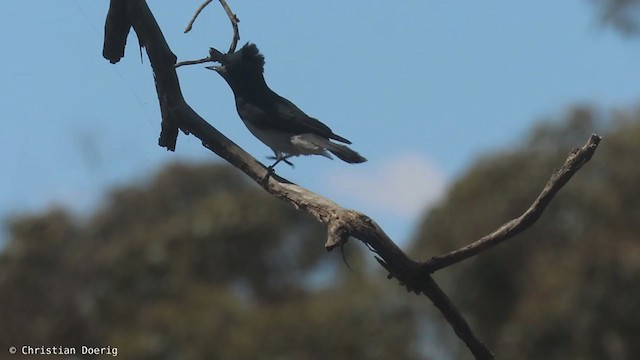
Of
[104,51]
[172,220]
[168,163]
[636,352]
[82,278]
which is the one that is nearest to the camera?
[104,51]

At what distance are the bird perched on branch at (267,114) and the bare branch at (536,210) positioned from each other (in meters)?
1.82

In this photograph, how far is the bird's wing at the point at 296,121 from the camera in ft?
19.1

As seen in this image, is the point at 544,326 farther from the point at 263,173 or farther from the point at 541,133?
the point at 263,173

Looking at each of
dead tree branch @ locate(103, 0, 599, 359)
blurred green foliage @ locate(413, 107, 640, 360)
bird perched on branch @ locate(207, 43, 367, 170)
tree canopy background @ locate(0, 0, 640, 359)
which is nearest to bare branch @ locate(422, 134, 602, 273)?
dead tree branch @ locate(103, 0, 599, 359)

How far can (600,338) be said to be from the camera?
14828mm

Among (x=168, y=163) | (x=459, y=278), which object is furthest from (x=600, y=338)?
(x=168, y=163)

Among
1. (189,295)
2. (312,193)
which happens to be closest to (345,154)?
(312,193)

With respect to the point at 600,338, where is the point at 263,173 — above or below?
below

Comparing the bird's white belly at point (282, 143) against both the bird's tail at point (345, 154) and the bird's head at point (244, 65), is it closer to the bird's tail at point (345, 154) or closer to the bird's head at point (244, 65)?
the bird's head at point (244, 65)

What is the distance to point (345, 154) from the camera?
199 inches

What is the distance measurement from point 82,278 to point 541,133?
9.13 metres

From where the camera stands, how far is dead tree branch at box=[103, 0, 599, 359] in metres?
3.77

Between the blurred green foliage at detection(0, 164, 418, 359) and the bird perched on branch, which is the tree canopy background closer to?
the blurred green foliage at detection(0, 164, 418, 359)

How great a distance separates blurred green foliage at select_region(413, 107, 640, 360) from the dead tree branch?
36.7 feet
